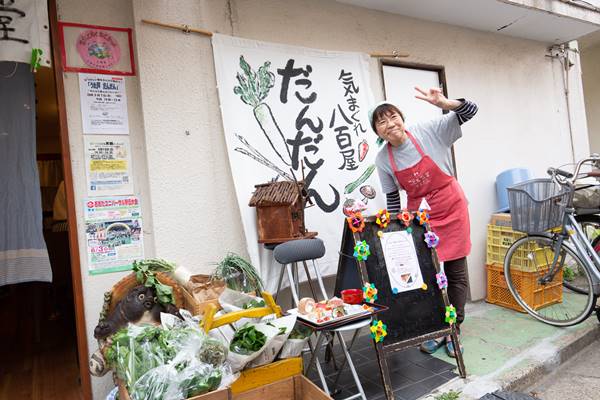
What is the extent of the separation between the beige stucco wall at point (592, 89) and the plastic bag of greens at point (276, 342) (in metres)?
10.2

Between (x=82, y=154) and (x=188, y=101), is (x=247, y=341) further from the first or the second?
(x=188, y=101)

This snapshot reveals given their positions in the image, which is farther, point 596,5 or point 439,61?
point 596,5

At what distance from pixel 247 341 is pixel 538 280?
12.7 feet

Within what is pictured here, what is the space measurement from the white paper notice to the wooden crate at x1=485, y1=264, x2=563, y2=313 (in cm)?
216

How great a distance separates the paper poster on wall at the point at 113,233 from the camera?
338 cm

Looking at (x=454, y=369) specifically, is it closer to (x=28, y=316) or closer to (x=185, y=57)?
(x=185, y=57)

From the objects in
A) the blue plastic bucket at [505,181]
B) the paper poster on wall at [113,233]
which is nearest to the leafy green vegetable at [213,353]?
the paper poster on wall at [113,233]

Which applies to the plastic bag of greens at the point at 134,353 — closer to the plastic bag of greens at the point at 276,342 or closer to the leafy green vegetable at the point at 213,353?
the leafy green vegetable at the point at 213,353

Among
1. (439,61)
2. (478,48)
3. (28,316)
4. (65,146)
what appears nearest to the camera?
(65,146)

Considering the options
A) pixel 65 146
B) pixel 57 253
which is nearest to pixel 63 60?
pixel 65 146

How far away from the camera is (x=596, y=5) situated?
6.29 meters

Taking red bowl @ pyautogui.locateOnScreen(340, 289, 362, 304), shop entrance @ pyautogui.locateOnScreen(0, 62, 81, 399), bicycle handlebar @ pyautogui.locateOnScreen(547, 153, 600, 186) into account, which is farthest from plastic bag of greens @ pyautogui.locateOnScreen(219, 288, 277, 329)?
bicycle handlebar @ pyautogui.locateOnScreen(547, 153, 600, 186)

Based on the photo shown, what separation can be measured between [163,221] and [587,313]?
4.37 meters

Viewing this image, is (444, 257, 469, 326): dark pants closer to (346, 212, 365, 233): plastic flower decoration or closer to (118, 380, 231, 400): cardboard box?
(346, 212, 365, 233): plastic flower decoration
